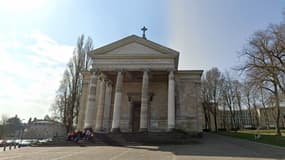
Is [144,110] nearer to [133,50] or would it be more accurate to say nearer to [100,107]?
[100,107]

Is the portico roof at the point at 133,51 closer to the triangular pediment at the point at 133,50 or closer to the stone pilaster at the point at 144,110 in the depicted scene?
the triangular pediment at the point at 133,50

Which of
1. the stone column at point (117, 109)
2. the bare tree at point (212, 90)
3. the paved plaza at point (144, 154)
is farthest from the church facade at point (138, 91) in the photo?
the bare tree at point (212, 90)

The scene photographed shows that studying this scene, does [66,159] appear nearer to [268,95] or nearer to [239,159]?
[239,159]

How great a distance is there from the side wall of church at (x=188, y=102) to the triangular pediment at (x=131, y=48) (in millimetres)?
5344

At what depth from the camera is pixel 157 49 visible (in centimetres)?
Answer: 2511

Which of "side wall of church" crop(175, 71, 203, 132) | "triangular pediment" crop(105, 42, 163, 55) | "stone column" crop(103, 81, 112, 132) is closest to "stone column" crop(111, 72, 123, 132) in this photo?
"triangular pediment" crop(105, 42, 163, 55)

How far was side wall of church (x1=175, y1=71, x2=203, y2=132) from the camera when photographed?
2755cm

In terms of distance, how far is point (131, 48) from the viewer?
25.8m

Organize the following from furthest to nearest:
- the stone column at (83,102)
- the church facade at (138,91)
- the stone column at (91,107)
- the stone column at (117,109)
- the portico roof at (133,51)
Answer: the stone column at (83,102), the portico roof at (133,51), the church facade at (138,91), the stone column at (91,107), the stone column at (117,109)

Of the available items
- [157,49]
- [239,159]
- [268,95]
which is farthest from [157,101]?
[239,159]

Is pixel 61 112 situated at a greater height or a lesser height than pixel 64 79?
lesser

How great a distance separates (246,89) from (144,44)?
40.5 feet

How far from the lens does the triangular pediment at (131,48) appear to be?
986 inches

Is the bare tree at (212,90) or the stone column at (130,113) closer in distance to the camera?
the stone column at (130,113)
